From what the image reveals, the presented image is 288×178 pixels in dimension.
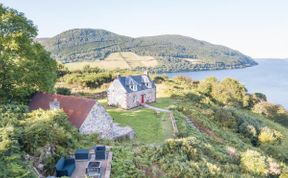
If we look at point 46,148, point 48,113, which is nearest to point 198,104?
point 48,113

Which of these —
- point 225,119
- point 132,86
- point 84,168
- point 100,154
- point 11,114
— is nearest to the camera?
point 84,168

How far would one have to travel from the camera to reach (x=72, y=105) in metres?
26.4

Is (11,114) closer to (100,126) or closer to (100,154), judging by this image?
(100,154)

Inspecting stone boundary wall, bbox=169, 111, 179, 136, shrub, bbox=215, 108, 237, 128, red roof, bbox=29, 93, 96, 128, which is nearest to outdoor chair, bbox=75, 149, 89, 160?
red roof, bbox=29, 93, 96, 128

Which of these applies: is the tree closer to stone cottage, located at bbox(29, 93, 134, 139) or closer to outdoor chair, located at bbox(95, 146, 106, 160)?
stone cottage, located at bbox(29, 93, 134, 139)

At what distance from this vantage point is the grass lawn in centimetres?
3102

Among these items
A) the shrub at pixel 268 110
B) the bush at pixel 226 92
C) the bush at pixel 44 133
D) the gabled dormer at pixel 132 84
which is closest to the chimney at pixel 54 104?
the bush at pixel 44 133

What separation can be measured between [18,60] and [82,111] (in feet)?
24.8

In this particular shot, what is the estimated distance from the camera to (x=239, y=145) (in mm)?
35562

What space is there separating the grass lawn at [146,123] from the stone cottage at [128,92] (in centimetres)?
112

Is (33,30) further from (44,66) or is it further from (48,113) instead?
(48,113)

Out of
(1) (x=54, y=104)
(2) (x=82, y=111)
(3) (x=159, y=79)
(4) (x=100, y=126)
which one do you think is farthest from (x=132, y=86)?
(3) (x=159, y=79)

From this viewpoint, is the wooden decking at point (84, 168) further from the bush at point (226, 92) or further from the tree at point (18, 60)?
the bush at point (226, 92)

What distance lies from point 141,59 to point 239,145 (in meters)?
166
